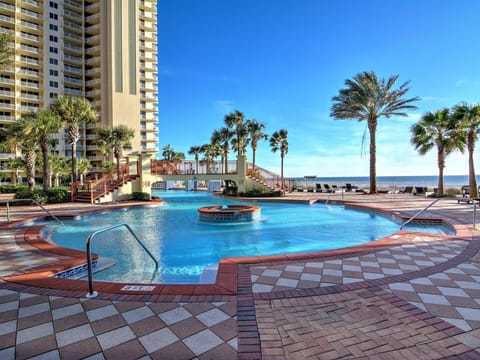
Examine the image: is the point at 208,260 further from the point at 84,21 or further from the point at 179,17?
the point at 84,21

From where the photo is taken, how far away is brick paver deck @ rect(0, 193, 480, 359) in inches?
86.9

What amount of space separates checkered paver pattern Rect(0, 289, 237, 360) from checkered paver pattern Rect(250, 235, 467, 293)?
1.00 m

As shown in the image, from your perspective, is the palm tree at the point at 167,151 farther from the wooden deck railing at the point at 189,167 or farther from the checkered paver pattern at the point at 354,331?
the checkered paver pattern at the point at 354,331

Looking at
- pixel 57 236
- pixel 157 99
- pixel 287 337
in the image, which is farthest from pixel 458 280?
pixel 157 99

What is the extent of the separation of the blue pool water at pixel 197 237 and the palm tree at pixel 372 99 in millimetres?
12039

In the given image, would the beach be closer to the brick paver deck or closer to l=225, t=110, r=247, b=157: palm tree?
l=225, t=110, r=247, b=157: palm tree

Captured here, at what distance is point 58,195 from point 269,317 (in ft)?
56.7

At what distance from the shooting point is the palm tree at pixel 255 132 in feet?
87.7

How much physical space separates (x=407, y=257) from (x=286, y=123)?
24880 mm

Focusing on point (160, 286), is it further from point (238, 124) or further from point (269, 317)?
point (238, 124)

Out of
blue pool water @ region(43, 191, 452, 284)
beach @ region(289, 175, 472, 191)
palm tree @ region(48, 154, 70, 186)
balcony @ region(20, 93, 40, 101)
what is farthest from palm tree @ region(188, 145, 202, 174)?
blue pool water @ region(43, 191, 452, 284)

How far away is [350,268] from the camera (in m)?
4.22

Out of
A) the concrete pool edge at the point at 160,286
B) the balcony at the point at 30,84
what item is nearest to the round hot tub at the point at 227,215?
the concrete pool edge at the point at 160,286

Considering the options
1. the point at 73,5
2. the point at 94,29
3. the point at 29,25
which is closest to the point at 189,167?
the point at 94,29
